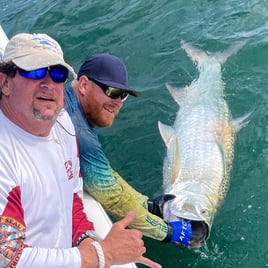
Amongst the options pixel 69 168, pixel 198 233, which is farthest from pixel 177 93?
pixel 69 168

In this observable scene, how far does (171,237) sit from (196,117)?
187 centimetres

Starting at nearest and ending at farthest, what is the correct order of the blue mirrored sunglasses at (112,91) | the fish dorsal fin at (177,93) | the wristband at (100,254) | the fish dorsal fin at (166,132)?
the wristband at (100,254) < the blue mirrored sunglasses at (112,91) < the fish dorsal fin at (166,132) < the fish dorsal fin at (177,93)

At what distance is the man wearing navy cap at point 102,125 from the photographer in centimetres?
339

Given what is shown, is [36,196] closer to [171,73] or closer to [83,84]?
[83,84]

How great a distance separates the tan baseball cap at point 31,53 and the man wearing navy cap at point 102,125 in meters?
1.02

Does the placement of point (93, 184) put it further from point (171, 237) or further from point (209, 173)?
point (209, 173)

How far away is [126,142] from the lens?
520cm

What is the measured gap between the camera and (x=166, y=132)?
4.98 meters

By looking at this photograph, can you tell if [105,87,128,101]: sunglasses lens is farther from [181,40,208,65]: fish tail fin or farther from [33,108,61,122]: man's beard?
[181,40,208,65]: fish tail fin

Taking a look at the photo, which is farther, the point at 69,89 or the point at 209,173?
the point at 209,173

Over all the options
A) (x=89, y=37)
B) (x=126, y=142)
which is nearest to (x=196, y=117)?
(x=126, y=142)

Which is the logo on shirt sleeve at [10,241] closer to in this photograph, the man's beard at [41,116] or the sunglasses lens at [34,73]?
the man's beard at [41,116]

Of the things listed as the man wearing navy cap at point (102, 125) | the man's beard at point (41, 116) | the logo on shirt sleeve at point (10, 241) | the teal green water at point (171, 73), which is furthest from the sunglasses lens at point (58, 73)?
the teal green water at point (171, 73)

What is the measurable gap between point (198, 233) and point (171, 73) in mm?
2817
